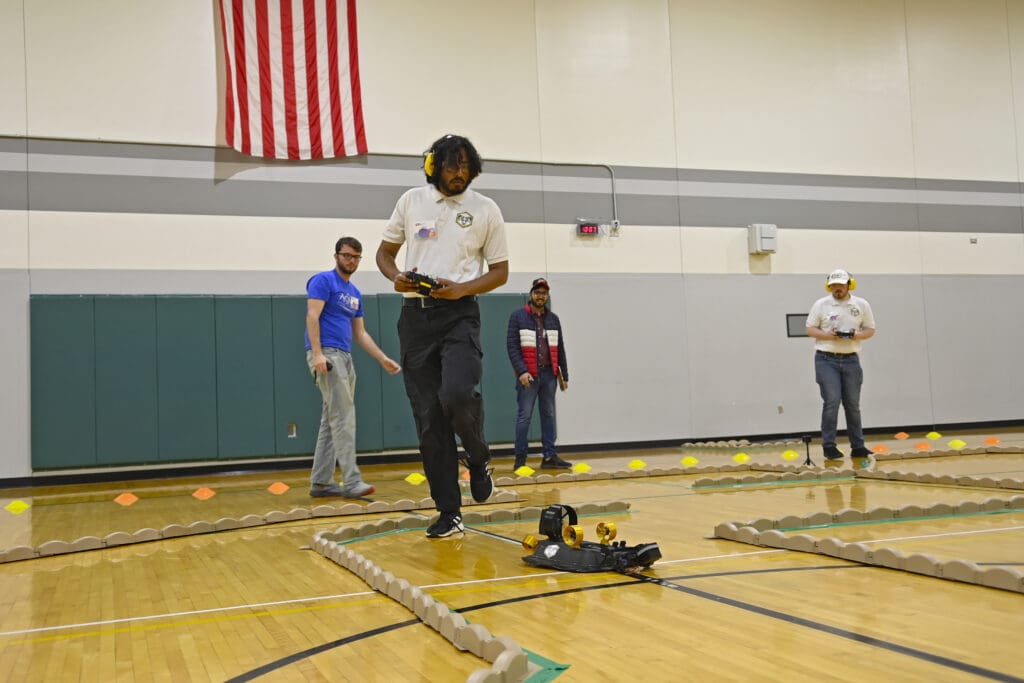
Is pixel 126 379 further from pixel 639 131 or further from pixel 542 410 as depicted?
pixel 639 131

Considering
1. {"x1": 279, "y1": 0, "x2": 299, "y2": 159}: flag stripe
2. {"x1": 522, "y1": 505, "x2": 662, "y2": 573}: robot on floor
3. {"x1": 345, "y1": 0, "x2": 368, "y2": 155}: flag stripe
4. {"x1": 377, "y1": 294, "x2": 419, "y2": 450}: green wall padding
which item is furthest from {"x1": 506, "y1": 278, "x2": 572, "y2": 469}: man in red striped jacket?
{"x1": 522, "y1": 505, "x2": 662, "y2": 573}: robot on floor

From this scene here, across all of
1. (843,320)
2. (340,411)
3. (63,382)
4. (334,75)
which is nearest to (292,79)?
(334,75)

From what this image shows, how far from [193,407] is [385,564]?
25.3 feet

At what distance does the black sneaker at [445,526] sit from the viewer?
4.61 m

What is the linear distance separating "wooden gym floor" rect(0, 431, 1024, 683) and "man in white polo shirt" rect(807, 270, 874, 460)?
325cm

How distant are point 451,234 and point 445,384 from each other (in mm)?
728

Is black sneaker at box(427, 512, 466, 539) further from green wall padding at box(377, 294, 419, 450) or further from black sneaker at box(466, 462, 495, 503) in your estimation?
green wall padding at box(377, 294, 419, 450)

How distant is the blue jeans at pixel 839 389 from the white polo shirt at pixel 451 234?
17.9ft

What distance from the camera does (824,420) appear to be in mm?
8992

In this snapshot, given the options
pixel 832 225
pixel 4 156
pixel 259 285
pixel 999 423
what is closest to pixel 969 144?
pixel 832 225

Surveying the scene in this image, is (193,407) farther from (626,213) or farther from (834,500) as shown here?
(834,500)

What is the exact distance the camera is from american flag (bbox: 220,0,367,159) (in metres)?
11.3

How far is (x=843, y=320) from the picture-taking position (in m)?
8.88

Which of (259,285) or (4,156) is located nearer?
(4,156)
